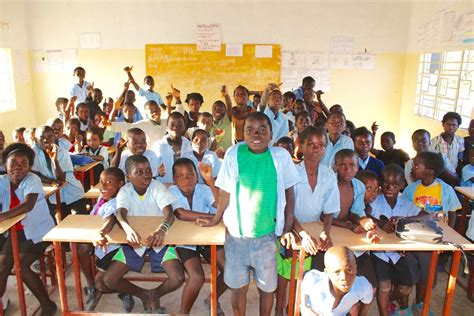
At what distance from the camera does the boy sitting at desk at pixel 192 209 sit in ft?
7.90

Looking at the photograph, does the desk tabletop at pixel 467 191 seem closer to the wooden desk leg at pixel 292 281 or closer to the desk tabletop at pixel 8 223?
the wooden desk leg at pixel 292 281

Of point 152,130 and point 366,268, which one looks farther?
point 152,130

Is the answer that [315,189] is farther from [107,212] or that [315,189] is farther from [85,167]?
[85,167]

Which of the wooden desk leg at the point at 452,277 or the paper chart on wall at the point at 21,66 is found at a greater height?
the paper chart on wall at the point at 21,66

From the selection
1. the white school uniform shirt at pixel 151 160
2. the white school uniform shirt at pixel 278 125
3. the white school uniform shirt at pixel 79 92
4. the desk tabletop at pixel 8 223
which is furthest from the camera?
the white school uniform shirt at pixel 79 92

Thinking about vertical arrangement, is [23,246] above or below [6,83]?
below

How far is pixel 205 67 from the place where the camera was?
24.3 ft

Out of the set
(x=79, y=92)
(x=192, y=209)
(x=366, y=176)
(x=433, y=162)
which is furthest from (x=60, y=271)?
(x=79, y=92)

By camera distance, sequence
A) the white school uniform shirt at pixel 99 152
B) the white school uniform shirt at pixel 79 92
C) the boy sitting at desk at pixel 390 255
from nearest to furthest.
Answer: the boy sitting at desk at pixel 390 255
the white school uniform shirt at pixel 99 152
the white school uniform shirt at pixel 79 92

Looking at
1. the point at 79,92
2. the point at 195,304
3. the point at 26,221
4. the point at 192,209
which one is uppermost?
the point at 79,92

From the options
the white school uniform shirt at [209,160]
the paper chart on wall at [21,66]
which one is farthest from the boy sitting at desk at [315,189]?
the paper chart on wall at [21,66]

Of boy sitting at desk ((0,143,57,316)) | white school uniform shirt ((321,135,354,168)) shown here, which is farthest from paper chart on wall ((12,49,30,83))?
white school uniform shirt ((321,135,354,168))

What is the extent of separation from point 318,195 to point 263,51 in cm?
546

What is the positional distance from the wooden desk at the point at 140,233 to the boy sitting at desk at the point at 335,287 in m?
0.52
